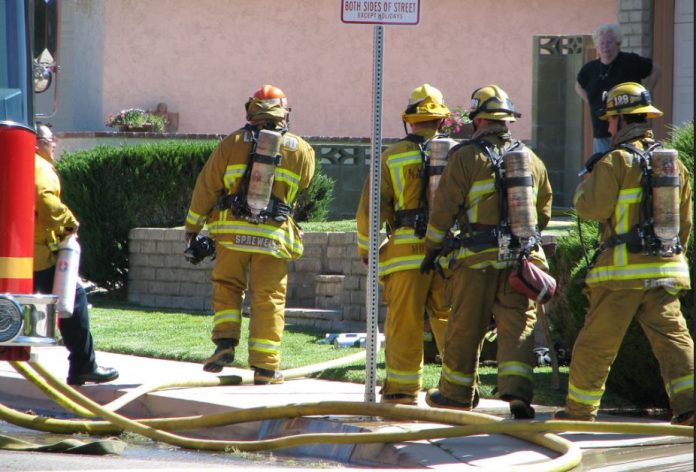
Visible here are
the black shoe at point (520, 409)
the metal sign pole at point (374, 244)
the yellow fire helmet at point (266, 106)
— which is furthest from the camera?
the yellow fire helmet at point (266, 106)

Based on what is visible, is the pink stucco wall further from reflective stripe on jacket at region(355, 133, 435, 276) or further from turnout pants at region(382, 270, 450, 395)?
turnout pants at region(382, 270, 450, 395)

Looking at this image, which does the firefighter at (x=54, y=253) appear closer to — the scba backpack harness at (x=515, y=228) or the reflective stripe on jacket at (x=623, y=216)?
the scba backpack harness at (x=515, y=228)

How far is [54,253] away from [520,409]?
126 inches

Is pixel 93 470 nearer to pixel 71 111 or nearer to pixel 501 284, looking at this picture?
pixel 501 284

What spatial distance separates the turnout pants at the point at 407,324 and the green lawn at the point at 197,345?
2.52ft

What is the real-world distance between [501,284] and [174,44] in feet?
61.6

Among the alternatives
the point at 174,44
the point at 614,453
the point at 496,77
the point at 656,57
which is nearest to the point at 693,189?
the point at 614,453

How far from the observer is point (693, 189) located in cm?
770

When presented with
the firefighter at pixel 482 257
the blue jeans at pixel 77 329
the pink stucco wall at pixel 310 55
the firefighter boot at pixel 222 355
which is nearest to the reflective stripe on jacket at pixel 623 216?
the firefighter at pixel 482 257

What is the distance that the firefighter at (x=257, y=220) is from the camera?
8.49m

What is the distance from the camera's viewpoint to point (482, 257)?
23.8ft

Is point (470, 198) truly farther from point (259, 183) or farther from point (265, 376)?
point (265, 376)

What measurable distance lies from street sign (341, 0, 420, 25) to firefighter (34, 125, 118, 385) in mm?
2223

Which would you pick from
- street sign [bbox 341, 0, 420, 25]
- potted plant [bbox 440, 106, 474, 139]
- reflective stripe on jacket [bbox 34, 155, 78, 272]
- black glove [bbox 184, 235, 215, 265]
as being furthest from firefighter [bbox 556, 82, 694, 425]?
potted plant [bbox 440, 106, 474, 139]
